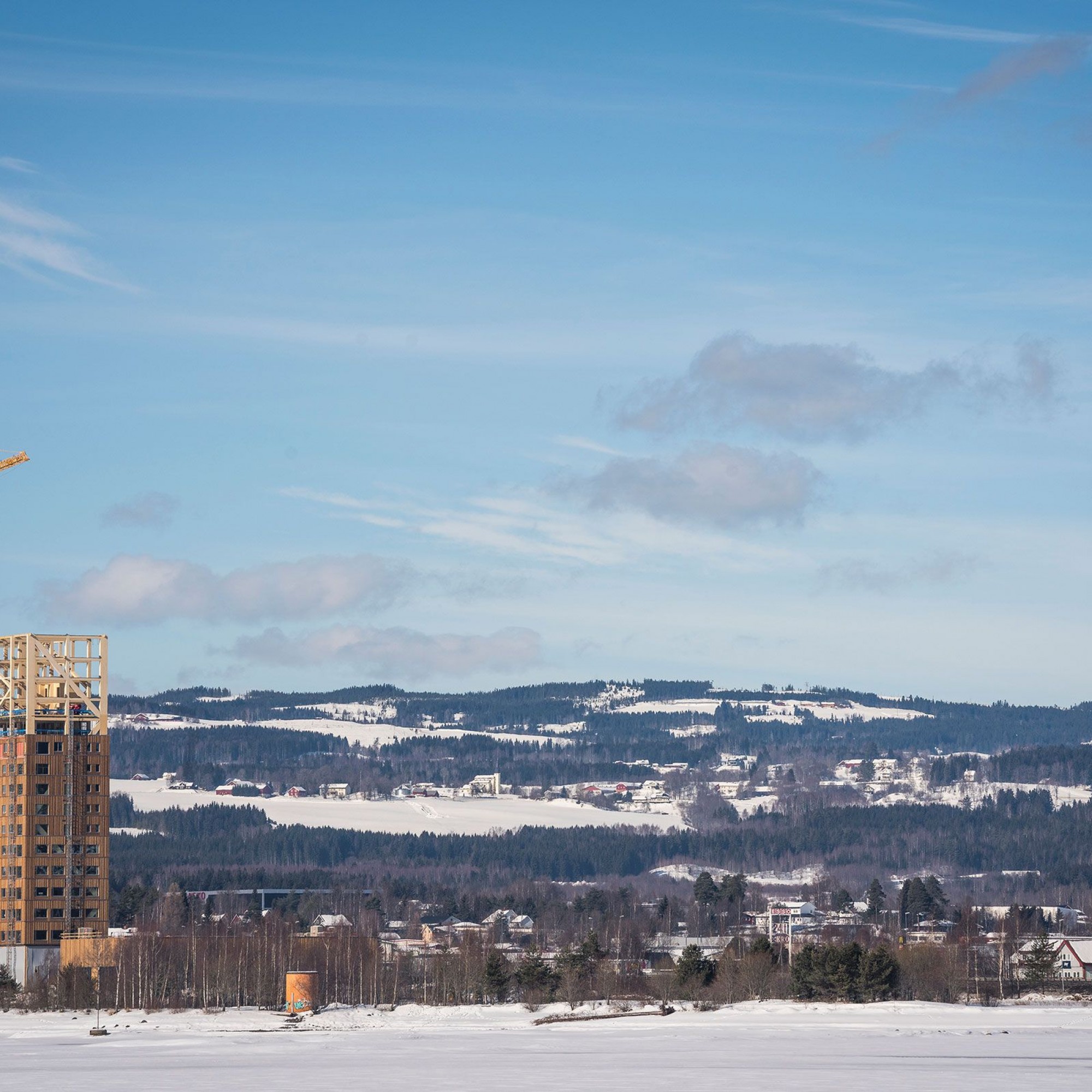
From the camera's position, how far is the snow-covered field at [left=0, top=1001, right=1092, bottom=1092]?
99.4 meters

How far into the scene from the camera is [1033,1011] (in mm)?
161000

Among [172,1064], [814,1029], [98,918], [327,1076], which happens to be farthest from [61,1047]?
[98,918]

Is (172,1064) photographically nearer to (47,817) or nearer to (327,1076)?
(327,1076)

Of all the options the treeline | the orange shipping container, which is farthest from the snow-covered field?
the treeline

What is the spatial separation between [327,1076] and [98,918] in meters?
101

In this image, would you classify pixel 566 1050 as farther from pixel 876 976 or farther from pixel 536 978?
pixel 536 978

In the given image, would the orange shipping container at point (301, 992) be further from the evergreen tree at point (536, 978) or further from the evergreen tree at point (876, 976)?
the evergreen tree at point (876, 976)

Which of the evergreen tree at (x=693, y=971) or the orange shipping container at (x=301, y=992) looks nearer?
the orange shipping container at (x=301, y=992)

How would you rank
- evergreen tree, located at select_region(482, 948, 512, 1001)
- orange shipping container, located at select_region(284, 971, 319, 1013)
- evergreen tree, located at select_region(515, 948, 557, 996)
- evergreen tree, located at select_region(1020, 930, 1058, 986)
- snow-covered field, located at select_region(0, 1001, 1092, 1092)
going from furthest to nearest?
evergreen tree, located at select_region(1020, 930, 1058, 986), evergreen tree, located at select_region(482, 948, 512, 1001), evergreen tree, located at select_region(515, 948, 557, 996), orange shipping container, located at select_region(284, 971, 319, 1013), snow-covered field, located at select_region(0, 1001, 1092, 1092)

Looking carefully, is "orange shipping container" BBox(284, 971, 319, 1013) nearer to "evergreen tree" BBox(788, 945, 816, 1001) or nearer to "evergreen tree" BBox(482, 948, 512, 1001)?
"evergreen tree" BBox(482, 948, 512, 1001)

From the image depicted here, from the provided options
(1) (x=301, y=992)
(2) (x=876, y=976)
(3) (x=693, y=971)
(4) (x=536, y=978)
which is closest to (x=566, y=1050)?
(1) (x=301, y=992)

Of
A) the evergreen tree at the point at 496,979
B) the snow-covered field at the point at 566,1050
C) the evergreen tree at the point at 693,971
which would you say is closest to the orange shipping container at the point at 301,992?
the snow-covered field at the point at 566,1050

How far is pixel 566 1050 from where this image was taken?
398 feet

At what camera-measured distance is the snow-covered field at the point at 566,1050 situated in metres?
99.4
